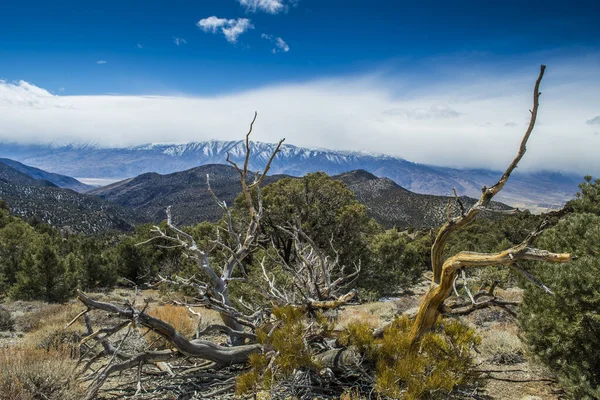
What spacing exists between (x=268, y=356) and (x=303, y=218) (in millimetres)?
14243

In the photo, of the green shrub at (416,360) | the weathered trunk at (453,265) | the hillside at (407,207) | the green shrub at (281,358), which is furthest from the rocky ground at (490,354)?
the hillside at (407,207)

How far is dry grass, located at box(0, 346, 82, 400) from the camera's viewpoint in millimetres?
3884

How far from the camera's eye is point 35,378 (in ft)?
13.5

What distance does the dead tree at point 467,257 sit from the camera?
3.37 meters

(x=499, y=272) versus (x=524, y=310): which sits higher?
(x=524, y=310)

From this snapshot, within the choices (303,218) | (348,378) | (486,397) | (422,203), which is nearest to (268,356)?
(348,378)

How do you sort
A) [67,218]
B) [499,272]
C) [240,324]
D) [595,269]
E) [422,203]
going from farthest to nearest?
[67,218] → [422,203] → [499,272] → [240,324] → [595,269]

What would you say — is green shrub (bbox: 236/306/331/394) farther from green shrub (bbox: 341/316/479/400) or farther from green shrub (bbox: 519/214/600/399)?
green shrub (bbox: 519/214/600/399)

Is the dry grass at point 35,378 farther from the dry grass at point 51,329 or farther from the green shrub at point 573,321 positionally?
the green shrub at point 573,321

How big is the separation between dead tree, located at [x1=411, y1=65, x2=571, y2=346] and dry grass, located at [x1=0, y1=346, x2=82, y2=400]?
13.7ft

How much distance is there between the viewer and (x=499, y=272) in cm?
1358

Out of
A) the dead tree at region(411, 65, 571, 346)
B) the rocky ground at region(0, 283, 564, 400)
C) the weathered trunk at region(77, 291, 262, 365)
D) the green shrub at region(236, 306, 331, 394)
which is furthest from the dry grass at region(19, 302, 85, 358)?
the dead tree at region(411, 65, 571, 346)

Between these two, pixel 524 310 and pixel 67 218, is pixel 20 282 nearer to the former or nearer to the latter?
pixel 524 310

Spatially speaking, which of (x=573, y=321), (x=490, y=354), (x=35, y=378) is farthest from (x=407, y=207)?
(x=35, y=378)
